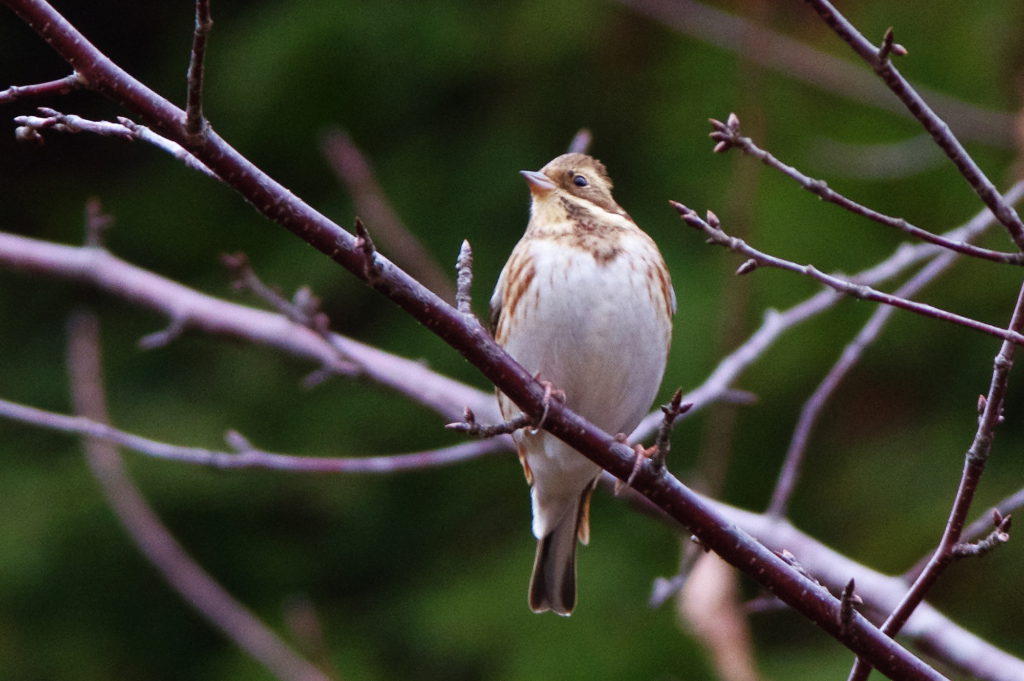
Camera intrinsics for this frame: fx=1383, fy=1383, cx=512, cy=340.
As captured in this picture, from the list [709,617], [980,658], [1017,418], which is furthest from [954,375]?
[980,658]

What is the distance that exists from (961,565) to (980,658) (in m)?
3.15

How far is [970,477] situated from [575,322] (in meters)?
1.30

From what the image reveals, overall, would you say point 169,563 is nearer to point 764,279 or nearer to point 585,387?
point 585,387

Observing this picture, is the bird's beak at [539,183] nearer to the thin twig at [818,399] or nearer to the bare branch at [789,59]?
the bare branch at [789,59]

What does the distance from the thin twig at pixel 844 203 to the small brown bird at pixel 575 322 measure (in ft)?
3.88

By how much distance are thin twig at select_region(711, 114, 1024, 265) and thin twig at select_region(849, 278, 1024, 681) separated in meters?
0.14

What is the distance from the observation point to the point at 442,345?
22.0 ft

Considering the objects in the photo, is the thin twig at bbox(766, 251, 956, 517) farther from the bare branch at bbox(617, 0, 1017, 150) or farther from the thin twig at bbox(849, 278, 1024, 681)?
the thin twig at bbox(849, 278, 1024, 681)

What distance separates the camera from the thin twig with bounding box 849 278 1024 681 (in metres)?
1.78

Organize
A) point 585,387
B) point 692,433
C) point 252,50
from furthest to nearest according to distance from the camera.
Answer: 1. point 252,50
2. point 692,433
3. point 585,387

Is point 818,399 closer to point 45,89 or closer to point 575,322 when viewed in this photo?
point 575,322

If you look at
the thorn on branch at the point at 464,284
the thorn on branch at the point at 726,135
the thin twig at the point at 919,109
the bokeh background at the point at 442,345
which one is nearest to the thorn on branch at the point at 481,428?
the thorn on branch at the point at 464,284

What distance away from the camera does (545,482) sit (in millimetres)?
3369

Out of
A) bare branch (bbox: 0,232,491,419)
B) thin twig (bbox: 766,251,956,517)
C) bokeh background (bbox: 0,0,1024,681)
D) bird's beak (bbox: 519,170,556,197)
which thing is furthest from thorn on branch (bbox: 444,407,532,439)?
bokeh background (bbox: 0,0,1024,681)
